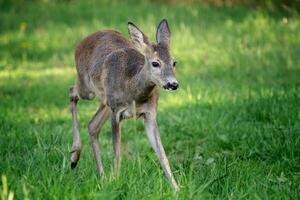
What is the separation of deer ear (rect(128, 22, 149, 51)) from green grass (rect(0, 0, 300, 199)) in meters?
0.96

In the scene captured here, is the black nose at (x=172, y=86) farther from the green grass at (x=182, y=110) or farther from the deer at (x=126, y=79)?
the green grass at (x=182, y=110)

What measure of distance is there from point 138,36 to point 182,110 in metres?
2.40

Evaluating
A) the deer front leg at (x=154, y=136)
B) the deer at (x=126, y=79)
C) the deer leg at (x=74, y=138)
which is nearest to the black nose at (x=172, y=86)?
the deer at (x=126, y=79)

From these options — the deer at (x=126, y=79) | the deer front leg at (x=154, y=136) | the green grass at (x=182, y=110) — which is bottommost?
the green grass at (x=182, y=110)

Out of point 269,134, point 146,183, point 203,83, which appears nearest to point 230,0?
point 203,83

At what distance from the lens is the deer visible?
18.6ft

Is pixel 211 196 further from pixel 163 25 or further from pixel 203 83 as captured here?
pixel 203 83

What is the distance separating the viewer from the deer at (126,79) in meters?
5.68

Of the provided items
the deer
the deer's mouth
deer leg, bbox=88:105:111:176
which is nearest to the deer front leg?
the deer

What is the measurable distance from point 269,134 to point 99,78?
172 cm

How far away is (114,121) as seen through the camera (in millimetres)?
5957

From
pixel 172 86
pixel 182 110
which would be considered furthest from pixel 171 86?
pixel 182 110

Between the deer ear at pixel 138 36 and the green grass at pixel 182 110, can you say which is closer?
the green grass at pixel 182 110

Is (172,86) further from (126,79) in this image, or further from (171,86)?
(126,79)
